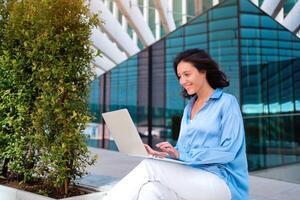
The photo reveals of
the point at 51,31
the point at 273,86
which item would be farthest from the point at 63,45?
the point at 273,86

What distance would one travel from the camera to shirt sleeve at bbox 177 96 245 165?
2.06 m

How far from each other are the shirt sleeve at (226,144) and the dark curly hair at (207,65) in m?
0.32

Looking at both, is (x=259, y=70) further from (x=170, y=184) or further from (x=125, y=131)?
(x=170, y=184)

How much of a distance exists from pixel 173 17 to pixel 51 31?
12.1m

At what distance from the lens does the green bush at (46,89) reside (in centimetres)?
398

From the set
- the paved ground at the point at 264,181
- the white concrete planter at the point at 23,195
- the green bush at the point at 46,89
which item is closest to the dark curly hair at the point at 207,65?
the green bush at the point at 46,89

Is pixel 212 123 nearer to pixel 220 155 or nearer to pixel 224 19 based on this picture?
pixel 220 155

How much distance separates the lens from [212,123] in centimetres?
220

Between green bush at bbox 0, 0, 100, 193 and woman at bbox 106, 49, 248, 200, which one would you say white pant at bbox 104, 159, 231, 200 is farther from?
green bush at bbox 0, 0, 100, 193

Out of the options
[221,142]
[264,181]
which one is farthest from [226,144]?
[264,181]

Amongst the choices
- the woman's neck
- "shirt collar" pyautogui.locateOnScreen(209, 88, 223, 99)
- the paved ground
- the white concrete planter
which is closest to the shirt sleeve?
"shirt collar" pyautogui.locateOnScreen(209, 88, 223, 99)

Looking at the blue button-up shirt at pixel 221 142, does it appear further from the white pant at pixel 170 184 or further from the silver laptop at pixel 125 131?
the silver laptop at pixel 125 131

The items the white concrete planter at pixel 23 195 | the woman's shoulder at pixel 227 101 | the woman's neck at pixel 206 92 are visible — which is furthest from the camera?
the white concrete planter at pixel 23 195

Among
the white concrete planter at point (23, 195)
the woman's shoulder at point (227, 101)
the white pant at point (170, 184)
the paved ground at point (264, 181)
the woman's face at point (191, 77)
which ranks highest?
the woman's face at point (191, 77)
